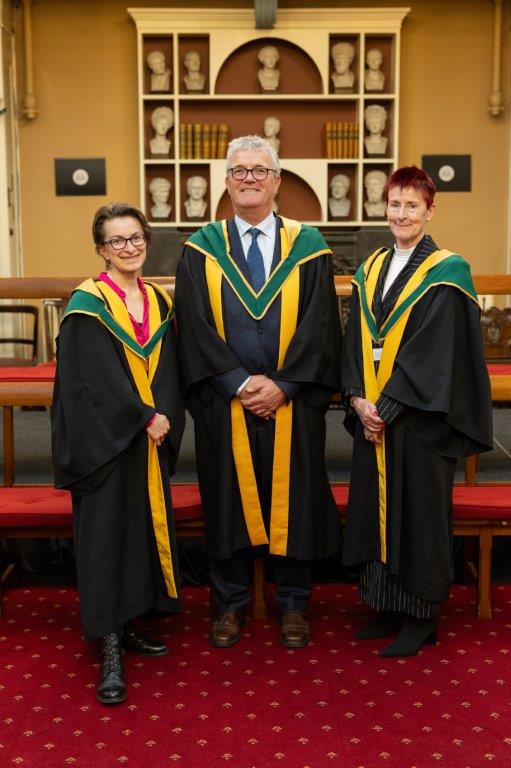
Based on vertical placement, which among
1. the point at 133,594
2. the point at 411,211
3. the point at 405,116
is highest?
the point at 405,116

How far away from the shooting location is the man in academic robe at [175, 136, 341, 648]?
3314 mm

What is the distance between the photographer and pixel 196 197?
774 cm

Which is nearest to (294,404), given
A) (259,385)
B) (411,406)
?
(259,385)

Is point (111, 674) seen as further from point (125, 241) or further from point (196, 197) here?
point (196, 197)

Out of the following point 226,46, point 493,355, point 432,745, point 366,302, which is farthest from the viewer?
point 226,46

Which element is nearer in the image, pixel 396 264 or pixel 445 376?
pixel 445 376

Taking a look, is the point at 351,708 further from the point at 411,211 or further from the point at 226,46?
the point at 226,46

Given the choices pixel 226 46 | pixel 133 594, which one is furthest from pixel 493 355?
pixel 133 594

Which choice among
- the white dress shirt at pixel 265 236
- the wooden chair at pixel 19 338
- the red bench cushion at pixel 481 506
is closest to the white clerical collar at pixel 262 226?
the white dress shirt at pixel 265 236

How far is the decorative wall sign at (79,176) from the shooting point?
7.80m

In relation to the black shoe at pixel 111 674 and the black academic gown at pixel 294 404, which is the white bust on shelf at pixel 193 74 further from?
the black shoe at pixel 111 674

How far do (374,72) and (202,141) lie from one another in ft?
4.64

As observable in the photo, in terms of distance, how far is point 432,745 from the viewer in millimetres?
2686

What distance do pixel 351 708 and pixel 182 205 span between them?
18.3ft
